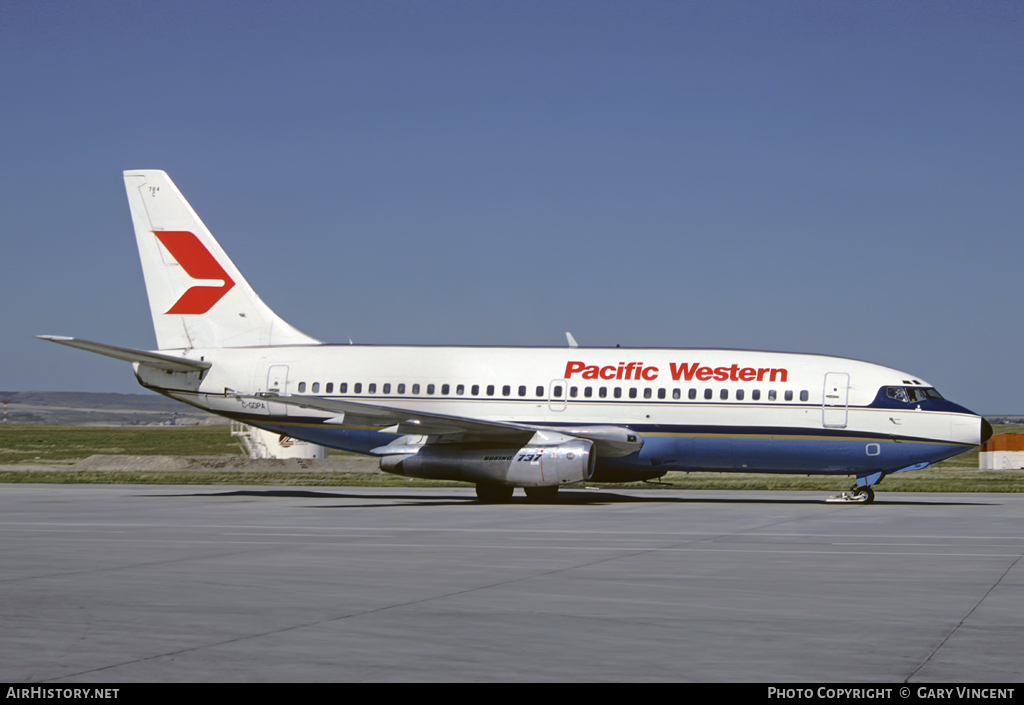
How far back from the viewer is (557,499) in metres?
32.9

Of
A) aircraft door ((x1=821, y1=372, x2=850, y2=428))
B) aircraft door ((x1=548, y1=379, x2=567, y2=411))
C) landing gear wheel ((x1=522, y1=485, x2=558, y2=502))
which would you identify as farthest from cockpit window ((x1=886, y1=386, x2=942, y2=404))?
landing gear wheel ((x1=522, y1=485, x2=558, y2=502))

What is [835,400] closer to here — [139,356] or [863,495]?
[863,495]

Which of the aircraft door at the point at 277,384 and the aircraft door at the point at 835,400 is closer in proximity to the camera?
the aircraft door at the point at 835,400

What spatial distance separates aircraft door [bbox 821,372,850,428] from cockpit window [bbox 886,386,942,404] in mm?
1095

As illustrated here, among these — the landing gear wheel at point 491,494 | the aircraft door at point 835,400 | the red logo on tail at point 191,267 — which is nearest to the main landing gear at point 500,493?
the landing gear wheel at point 491,494

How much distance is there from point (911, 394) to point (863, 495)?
9.50 ft

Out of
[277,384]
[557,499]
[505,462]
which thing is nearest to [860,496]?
[557,499]

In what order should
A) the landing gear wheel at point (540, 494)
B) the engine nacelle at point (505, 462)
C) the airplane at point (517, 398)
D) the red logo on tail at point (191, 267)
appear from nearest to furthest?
the engine nacelle at point (505, 462), the airplane at point (517, 398), the landing gear wheel at point (540, 494), the red logo on tail at point (191, 267)

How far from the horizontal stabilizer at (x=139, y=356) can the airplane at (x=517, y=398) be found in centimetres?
7

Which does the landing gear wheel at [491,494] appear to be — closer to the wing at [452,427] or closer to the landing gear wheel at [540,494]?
the landing gear wheel at [540,494]

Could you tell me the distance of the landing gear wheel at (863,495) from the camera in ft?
98.4

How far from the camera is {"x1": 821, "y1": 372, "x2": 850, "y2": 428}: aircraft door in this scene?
29625mm

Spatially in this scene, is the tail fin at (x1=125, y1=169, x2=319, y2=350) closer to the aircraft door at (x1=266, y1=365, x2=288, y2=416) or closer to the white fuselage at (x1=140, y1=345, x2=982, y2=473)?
the white fuselage at (x1=140, y1=345, x2=982, y2=473)

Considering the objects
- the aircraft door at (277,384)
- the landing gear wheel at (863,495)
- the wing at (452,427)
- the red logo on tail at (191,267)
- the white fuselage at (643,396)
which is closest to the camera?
the wing at (452,427)
